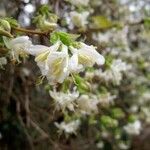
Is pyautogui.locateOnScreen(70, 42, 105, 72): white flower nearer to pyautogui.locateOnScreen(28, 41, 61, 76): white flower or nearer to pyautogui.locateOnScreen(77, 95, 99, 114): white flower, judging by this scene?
pyautogui.locateOnScreen(28, 41, 61, 76): white flower

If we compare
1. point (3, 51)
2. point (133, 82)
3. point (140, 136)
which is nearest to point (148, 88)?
point (133, 82)

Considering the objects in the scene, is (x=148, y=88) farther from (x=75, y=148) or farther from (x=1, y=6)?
(x=1, y=6)

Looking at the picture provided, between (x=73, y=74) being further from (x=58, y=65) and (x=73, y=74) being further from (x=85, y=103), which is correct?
(x=85, y=103)

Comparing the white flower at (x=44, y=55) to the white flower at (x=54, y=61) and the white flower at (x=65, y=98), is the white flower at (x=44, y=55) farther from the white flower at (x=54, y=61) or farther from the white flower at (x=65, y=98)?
the white flower at (x=65, y=98)

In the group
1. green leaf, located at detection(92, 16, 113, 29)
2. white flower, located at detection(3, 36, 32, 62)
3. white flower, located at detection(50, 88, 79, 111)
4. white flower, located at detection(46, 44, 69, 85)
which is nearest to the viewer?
white flower, located at detection(46, 44, 69, 85)

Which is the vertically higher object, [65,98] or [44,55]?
[44,55]

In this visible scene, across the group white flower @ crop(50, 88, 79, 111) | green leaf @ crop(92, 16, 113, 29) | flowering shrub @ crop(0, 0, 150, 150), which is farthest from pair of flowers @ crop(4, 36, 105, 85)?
green leaf @ crop(92, 16, 113, 29)

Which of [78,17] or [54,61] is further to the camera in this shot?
[78,17]

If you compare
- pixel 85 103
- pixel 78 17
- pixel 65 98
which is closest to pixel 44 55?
pixel 65 98
